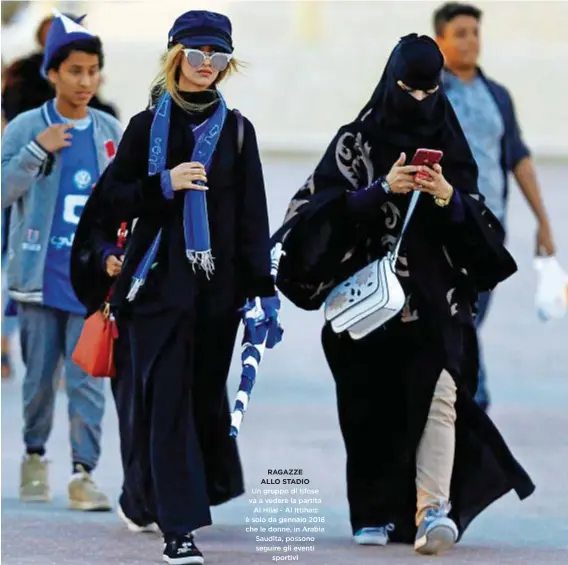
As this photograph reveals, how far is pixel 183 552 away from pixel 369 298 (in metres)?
1.00

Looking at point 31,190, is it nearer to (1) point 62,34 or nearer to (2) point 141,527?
(1) point 62,34

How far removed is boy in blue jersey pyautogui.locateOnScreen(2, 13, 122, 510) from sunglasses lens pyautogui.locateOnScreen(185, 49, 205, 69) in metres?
1.43

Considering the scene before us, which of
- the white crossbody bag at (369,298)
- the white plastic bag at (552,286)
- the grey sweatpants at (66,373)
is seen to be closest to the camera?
the white crossbody bag at (369,298)

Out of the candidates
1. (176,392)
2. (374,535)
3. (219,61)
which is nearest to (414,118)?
(219,61)

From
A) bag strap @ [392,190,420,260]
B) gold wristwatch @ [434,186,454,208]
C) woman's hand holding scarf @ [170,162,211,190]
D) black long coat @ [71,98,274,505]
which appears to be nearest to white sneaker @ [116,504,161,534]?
black long coat @ [71,98,274,505]

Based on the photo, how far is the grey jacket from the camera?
827 centimetres

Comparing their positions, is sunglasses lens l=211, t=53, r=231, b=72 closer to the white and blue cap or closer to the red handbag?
the red handbag

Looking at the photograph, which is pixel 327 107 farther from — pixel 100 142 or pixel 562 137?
pixel 100 142

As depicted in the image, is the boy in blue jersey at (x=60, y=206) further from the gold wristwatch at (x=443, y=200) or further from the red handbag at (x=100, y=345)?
the gold wristwatch at (x=443, y=200)

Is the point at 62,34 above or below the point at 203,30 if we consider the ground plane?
above

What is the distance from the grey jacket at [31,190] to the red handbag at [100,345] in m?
0.93

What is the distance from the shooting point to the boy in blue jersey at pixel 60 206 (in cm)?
827

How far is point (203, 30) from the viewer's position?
6.83 meters

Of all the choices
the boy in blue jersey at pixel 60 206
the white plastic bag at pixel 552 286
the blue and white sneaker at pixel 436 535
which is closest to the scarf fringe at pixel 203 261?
the blue and white sneaker at pixel 436 535
